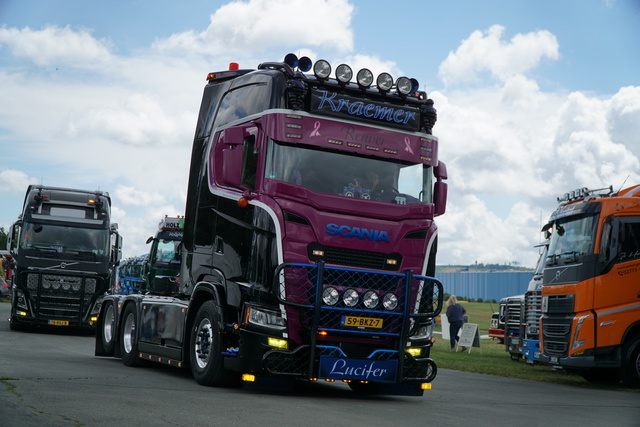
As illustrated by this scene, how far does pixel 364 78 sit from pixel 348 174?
4.35 ft

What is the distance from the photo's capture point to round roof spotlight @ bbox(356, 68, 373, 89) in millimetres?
11617

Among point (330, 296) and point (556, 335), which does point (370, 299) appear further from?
point (556, 335)

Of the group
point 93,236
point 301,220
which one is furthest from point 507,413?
point 93,236

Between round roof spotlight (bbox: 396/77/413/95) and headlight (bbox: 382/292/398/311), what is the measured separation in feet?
8.87

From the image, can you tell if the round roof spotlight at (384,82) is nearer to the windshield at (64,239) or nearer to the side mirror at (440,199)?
the side mirror at (440,199)

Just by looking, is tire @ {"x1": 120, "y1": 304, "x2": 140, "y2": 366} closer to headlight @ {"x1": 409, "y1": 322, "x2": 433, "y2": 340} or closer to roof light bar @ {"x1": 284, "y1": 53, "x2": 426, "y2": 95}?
headlight @ {"x1": 409, "y1": 322, "x2": 433, "y2": 340}

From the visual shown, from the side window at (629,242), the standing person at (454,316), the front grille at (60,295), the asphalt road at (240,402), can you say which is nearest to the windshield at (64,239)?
the front grille at (60,295)

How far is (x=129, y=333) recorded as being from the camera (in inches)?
613

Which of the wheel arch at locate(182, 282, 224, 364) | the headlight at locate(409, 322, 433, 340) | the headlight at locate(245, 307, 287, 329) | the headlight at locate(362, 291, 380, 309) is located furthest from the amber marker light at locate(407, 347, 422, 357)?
the wheel arch at locate(182, 282, 224, 364)

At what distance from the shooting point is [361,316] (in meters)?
10.9

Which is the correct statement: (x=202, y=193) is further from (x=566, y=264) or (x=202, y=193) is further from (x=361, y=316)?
(x=566, y=264)

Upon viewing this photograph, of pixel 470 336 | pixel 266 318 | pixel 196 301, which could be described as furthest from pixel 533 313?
pixel 266 318

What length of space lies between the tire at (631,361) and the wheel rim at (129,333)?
8.76 metres

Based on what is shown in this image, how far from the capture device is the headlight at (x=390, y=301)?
11055 mm
